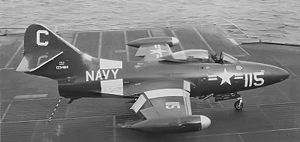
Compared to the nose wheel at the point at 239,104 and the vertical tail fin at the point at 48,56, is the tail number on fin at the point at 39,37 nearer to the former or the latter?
the vertical tail fin at the point at 48,56

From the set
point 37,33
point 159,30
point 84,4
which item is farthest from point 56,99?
point 84,4

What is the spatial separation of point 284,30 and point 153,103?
22.3 metres

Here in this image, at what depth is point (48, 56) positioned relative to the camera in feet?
56.1

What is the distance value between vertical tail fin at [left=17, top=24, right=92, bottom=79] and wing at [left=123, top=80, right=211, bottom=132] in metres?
2.88

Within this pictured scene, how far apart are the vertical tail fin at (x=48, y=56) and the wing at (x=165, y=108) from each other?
9.45ft

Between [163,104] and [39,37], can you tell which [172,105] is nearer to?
[163,104]

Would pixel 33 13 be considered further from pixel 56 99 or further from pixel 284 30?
pixel 284 30

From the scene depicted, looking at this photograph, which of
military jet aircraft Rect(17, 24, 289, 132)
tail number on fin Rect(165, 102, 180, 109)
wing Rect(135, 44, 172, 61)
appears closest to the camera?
tail number on fin Rect(165, 102, 180, 109)

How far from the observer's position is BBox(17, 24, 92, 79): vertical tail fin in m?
17.0

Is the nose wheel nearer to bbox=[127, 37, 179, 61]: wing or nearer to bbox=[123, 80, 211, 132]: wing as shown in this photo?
bbox=[123, 80, 211, 132]: wing

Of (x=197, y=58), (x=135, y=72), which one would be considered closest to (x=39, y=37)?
(x=135, y=72)

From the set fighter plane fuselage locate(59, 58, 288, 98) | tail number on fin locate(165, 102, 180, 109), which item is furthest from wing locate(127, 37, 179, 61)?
tail number on fin locate(165, 102, 180, 109)

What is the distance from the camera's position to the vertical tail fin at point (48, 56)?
16969 mm

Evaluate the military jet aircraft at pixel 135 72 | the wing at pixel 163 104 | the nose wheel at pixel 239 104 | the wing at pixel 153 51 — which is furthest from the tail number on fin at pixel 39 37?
the nose wheel at pixel 239 104
